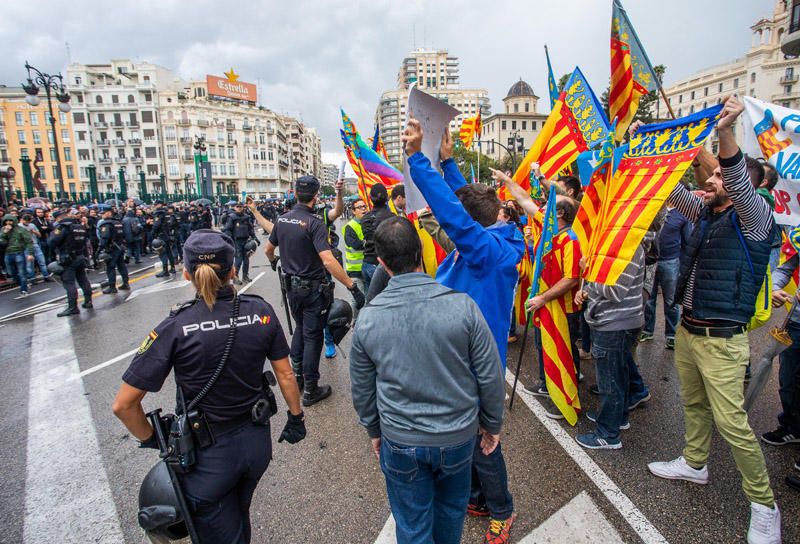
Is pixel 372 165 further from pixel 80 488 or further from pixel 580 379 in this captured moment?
pixel 80 488

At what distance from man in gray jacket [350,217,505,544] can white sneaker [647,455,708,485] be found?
1879 millimetres

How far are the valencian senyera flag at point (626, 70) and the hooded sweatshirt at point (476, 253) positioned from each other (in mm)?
1766

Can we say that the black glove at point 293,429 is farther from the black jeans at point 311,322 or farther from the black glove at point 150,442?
the black jeans at point 311,322

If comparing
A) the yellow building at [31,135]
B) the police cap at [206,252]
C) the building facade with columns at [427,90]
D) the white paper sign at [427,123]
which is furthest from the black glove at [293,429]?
the building facade with columns at [427,90]

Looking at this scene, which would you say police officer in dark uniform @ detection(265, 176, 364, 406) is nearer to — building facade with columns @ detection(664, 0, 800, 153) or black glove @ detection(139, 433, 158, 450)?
black glove @ detection(139, 433, 158, 450)

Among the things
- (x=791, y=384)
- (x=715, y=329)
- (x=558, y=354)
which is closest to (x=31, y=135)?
(x=558, y=354)

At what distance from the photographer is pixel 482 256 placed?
2150 mm

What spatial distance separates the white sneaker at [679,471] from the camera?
283 cm

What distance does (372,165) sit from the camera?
543 cm

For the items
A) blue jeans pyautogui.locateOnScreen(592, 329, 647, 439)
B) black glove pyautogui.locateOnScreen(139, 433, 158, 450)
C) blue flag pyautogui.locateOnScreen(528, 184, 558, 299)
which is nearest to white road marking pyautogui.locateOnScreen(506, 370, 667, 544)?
blue jeans pyautogui.locateOnScreen(592, 329, 647, 439)

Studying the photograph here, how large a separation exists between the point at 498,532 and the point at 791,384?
9.26ft

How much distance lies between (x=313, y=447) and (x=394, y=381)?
209 centimetres

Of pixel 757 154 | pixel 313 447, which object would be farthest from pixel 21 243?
pixel 757 154

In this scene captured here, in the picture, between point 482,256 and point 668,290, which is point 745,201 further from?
Answer: point 668,290
